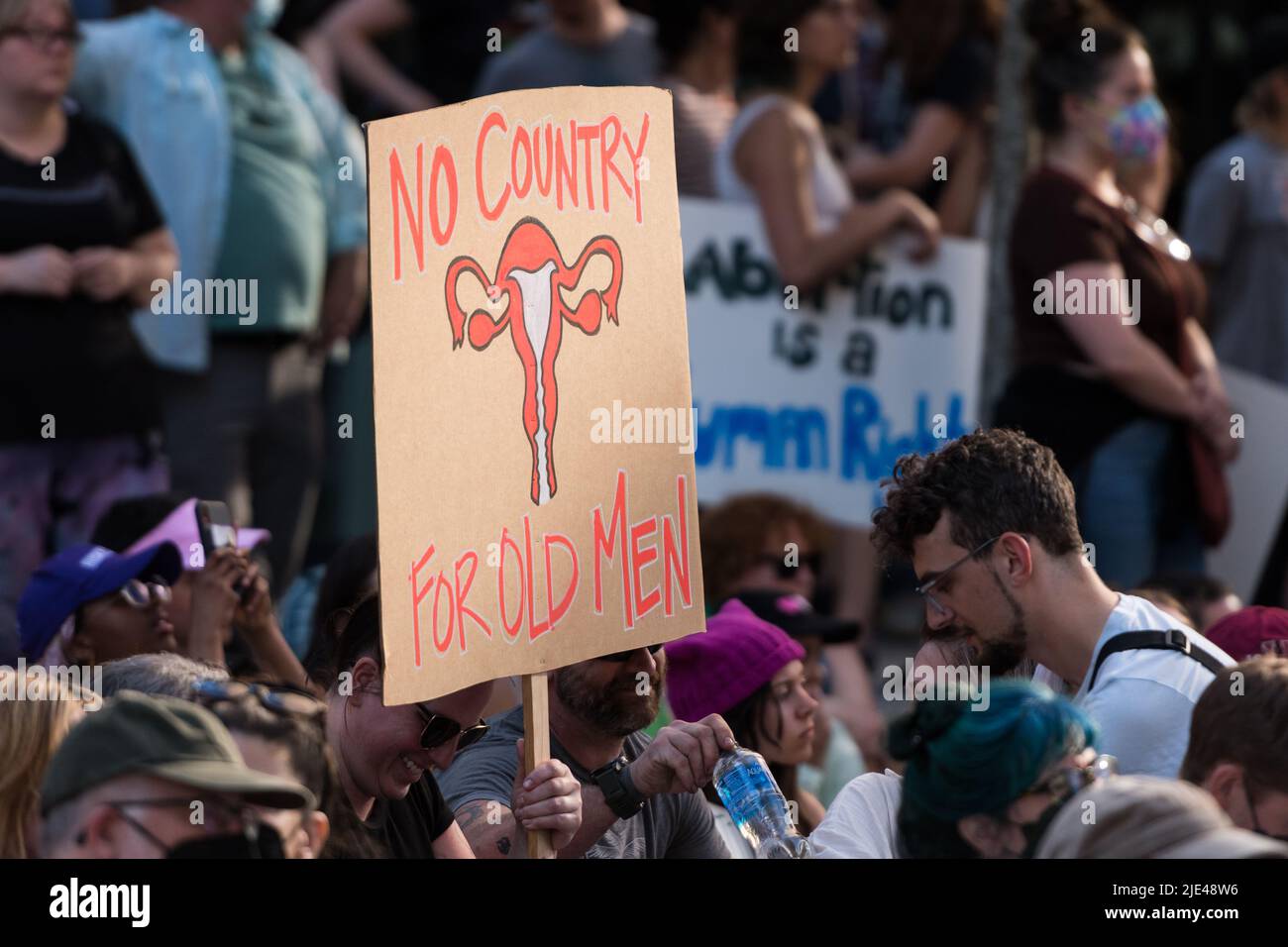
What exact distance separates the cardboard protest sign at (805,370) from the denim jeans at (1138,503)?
838 millimetres

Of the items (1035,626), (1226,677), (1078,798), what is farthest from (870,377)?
(1078,798)

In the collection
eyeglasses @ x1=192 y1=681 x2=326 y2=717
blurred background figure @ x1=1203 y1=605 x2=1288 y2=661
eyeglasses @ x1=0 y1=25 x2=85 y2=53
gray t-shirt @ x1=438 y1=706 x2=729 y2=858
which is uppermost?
eyeglasses @ x1=0 y1=25 x2=85 y2=53

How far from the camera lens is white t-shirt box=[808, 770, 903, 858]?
353cm

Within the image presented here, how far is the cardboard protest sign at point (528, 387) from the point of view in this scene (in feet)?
10.9

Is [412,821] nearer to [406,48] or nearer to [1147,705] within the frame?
[1147,705]

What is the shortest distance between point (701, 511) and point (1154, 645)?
287 centimetres

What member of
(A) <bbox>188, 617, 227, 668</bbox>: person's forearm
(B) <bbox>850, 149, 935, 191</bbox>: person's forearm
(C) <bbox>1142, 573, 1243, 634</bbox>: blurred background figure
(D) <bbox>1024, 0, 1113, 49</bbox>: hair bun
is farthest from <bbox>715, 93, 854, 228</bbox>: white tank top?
(A) <bbox>188, 617, 227, 668</bbox>: person's forearm

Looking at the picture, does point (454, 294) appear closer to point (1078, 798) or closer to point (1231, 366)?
point (1078, 798)

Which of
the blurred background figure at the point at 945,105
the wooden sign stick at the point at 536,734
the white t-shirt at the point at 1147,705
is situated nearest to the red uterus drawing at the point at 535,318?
the wooden sign stick at the point at 536,734

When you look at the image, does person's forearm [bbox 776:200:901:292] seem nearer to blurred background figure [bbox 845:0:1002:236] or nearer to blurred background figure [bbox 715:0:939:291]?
blurred background figure [bbox 715:0:939:291]

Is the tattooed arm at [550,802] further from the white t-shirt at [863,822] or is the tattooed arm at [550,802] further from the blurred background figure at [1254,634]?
the blurred background figure at [1254,634]

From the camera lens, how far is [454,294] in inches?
135

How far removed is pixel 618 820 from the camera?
153 inches
